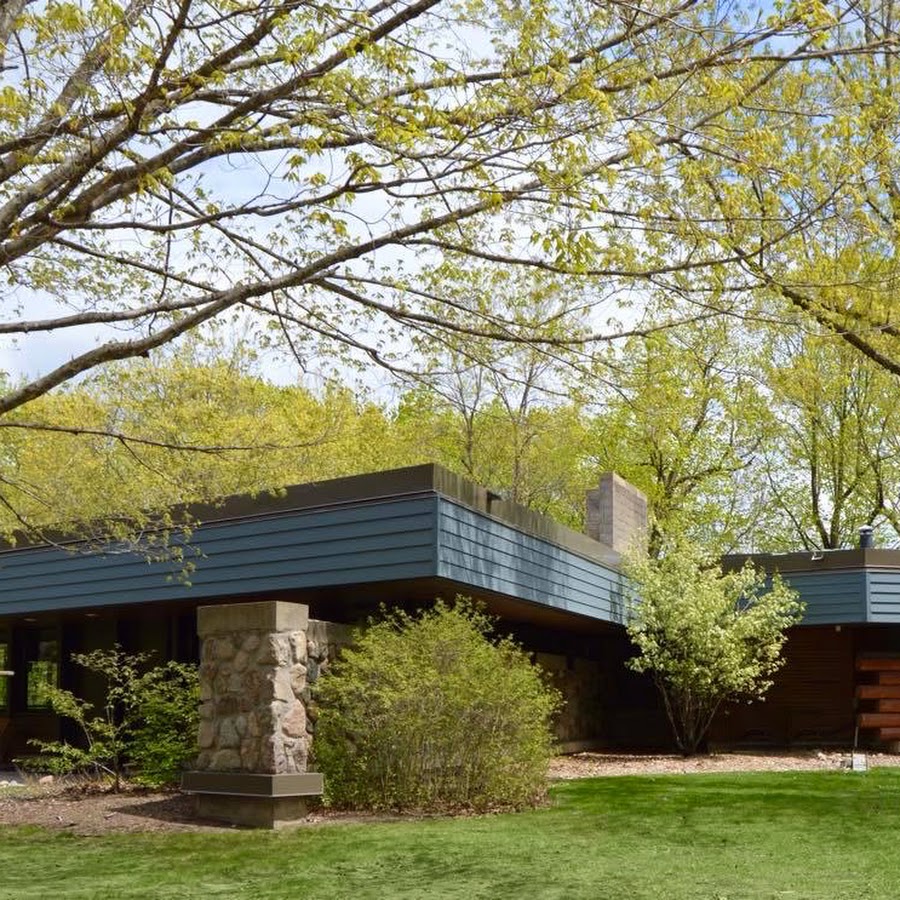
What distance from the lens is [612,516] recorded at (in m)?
18.0

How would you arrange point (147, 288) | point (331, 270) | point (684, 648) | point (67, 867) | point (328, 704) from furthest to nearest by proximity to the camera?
point (684, 648) < point (328, 704) < point (147, 288) < point (67, 867) < point (331, 270)

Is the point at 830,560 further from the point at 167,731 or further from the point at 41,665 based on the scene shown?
the point at 41,665

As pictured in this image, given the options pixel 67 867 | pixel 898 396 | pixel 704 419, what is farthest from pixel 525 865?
pixel 704 419

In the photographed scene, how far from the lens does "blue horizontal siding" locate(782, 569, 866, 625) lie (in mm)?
17297

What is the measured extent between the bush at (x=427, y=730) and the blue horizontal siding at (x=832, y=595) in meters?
8.03

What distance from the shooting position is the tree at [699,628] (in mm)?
16188

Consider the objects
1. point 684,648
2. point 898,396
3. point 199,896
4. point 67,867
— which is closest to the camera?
point 199,896

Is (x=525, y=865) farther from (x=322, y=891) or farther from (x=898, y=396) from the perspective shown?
(x=898, y=396)

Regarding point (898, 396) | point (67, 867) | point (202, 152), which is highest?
point (898, 396)

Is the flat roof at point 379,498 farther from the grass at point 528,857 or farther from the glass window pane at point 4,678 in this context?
the glass window pane at point 4,678

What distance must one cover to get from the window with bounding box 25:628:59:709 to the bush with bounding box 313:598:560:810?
8.71 metres

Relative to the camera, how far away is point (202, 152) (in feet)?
23.6

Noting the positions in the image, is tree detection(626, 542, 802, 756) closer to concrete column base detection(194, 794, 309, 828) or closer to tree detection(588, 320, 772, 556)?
concrete column base detection(194, 794, 309, 828)

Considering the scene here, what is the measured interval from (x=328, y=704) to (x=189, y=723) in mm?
2204
